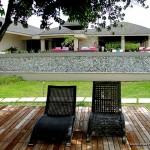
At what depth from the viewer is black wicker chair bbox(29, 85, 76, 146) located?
604 cm

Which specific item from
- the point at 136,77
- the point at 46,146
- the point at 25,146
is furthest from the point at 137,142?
the point at 136,77

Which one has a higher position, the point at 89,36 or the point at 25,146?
the point at 89,36

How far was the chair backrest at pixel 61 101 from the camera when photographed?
7207 mm

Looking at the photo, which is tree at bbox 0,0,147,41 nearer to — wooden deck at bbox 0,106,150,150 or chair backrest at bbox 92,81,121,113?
wooden deck at bbox 0,106,150,150

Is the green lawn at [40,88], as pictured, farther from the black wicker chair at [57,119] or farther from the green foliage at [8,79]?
the black wicker chair at [57,119]

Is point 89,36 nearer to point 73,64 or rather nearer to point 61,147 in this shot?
point 73,64

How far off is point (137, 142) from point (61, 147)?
144 centimetres

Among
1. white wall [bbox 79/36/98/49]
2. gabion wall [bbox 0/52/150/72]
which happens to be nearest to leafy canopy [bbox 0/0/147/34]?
gabion wall [bbox 0/52/150/72]

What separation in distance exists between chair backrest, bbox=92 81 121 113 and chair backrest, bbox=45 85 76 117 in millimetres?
500

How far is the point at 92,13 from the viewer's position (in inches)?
379

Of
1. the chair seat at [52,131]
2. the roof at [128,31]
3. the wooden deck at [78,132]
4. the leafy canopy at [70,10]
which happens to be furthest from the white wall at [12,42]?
the chair seat at [52,131]

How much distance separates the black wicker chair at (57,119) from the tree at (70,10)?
1.98m

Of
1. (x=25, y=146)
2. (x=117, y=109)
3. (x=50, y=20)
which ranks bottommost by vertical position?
(x=25, y=146)

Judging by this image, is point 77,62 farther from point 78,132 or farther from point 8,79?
point 78,132
